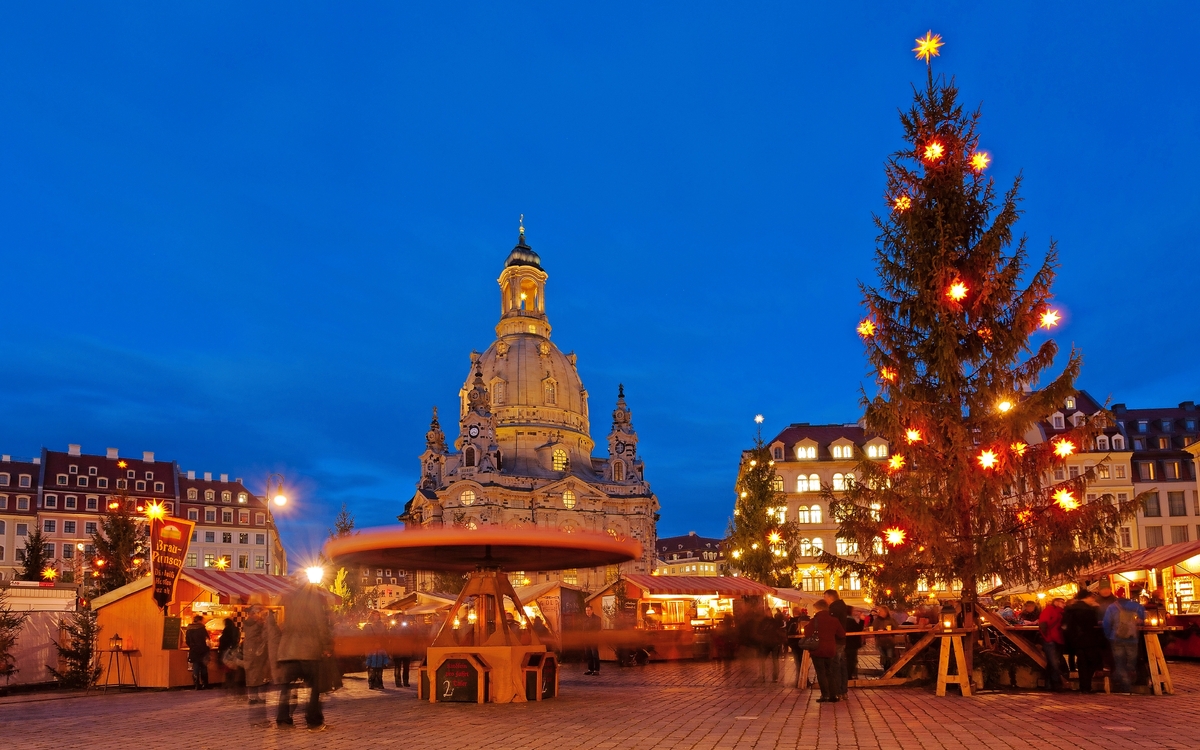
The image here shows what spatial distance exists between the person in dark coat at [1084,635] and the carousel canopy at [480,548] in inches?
297

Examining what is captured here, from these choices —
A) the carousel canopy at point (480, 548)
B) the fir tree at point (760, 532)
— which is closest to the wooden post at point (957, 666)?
the carousel canopy at point (480, 548)

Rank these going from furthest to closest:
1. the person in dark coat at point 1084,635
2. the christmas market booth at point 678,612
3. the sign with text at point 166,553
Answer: the christmas market booth at point 678,612, the sign with text at point 166,553, the person in dark coat at point 1084,635

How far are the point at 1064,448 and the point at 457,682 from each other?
1181 centimetres

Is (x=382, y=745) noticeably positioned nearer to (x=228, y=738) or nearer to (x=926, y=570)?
(x=228, y=738)

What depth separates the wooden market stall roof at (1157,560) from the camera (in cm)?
2734

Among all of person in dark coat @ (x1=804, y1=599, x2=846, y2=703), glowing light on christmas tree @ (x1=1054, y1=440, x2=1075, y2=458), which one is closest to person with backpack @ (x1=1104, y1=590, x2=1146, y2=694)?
glowing light on christmas tree @ (x1=1054, y1=440, x2=1075, y2=458)

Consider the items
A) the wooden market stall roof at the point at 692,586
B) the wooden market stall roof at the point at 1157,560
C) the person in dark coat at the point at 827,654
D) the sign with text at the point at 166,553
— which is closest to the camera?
the person in dark coat at the point at 827,654

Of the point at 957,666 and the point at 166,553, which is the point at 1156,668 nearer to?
the point at 957,666

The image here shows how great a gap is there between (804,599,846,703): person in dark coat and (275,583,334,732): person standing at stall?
26.4ft

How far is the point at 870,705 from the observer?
1598cm

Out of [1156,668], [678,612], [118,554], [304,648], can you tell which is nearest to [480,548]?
[304,648]

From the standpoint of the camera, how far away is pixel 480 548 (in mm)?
18109

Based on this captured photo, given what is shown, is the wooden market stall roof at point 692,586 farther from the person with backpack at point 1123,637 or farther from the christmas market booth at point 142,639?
the person with backpack at point 1123,637

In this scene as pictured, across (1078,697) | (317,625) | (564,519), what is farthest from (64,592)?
(564,519)
